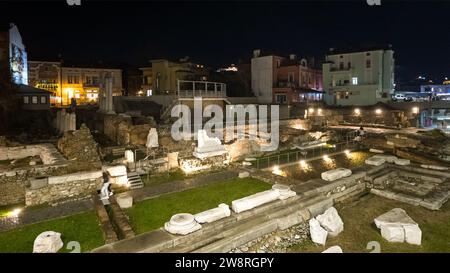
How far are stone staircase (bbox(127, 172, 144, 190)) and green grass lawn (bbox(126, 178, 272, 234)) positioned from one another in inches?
82.7

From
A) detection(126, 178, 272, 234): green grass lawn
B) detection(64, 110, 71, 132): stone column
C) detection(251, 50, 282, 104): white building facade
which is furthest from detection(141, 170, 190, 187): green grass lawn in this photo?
detection(251, 50, 282, 104): white building facade

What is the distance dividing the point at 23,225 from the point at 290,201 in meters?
9.05

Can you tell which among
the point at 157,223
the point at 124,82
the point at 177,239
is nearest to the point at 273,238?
the point at 177,239

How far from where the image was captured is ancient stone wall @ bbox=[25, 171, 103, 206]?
11109 mm

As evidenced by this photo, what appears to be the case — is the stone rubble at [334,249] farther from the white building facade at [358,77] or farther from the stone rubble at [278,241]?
the white building facade at [358,77]

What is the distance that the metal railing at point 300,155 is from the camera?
685 inches

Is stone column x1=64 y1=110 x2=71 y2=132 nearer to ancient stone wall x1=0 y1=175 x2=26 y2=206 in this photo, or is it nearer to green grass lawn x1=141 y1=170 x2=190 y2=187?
ancient stone wall x1=0 y1=175 x2=26 y2=206

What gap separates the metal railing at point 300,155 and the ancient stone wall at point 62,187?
8616 millimetres

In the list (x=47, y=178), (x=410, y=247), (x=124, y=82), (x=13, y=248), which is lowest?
(x=410, y=247)

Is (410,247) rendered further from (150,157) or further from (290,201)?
(150,157)

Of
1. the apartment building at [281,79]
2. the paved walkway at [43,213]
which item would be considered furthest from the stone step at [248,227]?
the apartment building at [281,79]

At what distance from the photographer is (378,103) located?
4162 centimetres

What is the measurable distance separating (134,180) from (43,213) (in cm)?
411
